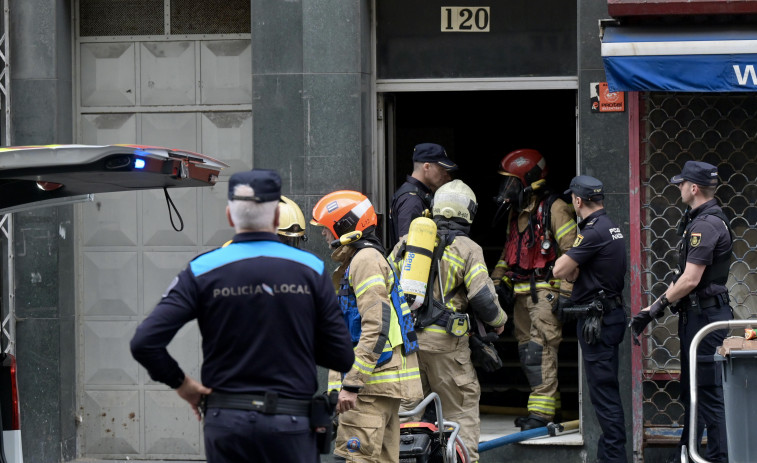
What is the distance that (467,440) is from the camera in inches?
310

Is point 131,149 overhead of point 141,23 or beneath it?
beneath

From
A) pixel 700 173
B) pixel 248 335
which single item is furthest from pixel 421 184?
pixel 248 335

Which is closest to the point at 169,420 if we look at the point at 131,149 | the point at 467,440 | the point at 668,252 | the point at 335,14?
the point at 467,440

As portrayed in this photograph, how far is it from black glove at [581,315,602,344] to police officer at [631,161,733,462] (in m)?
0.29

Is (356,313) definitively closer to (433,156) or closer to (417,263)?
(417,263)

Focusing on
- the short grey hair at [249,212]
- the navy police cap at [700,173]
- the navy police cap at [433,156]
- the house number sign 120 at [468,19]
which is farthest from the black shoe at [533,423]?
the short grey hair at [249,212]

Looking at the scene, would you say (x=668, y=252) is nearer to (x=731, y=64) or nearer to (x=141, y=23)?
(x=731, y=64)

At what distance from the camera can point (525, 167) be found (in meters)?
9.37

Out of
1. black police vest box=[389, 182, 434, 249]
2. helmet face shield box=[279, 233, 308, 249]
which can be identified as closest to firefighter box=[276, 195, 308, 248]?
helmet face shield box=[279, 233, 308, 249]

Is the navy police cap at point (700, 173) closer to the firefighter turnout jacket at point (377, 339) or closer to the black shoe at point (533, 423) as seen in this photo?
the black shoe at point (533, 423)

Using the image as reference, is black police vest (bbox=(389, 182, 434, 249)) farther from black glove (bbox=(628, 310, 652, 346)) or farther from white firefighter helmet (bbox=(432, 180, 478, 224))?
black glove (bbox=(628, 310, 652, 346))

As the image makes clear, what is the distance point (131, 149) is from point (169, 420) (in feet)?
15.2

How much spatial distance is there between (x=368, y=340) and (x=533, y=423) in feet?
10.3

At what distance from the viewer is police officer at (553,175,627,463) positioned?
26.7ft
